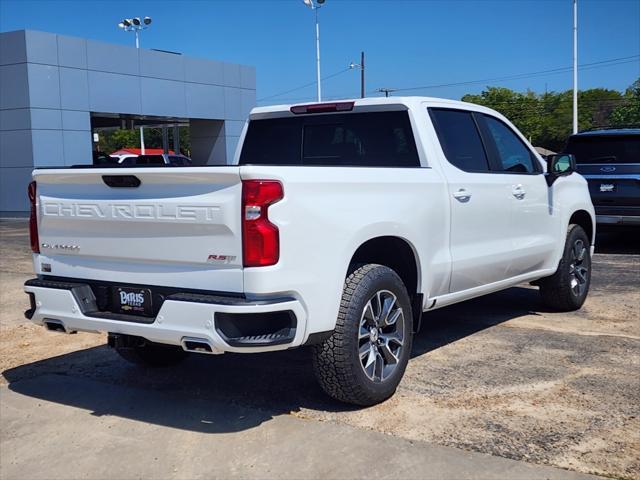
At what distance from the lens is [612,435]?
4.08 m

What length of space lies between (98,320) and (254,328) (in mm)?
1066

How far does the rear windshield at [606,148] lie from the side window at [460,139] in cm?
606

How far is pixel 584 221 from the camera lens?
24.8 ft

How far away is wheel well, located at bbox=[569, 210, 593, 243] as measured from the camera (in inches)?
291

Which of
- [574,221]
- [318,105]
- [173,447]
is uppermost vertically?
[318,105]

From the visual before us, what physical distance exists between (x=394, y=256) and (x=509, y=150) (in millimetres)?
1946

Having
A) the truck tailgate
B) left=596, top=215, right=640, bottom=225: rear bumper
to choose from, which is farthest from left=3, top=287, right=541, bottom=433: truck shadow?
left=596, top=215, right=640, bottom=225: rear bumper

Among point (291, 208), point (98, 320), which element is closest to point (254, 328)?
point (291, 208)

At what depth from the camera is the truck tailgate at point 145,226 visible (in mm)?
3891

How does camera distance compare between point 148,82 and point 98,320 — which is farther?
point 148,82

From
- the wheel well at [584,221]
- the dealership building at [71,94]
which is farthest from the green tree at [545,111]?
the wheel well at [584,221]

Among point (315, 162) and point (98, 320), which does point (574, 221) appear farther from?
point (98, 320)

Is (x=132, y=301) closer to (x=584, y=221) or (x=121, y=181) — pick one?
(x=121, y=181)

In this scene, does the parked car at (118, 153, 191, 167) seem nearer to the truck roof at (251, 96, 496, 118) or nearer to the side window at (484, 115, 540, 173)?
the truck roof at (251, 96, 496, 118)
